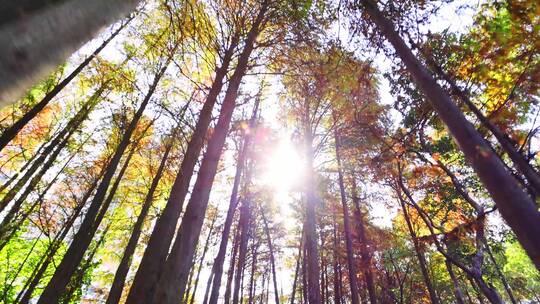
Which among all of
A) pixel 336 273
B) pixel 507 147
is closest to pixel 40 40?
pixel 507 147

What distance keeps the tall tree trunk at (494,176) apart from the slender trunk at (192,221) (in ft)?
11.6

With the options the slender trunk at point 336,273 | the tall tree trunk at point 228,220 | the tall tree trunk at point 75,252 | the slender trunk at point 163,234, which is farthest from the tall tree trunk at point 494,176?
the slender trunk at point 336,273

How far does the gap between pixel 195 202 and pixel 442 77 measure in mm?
6710

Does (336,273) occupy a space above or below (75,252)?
above

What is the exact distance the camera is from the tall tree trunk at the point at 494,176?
2.69 metres

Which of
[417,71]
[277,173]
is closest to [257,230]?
[277,173]

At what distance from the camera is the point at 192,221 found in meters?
4.38

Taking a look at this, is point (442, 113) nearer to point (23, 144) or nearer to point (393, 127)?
point (393, 127)

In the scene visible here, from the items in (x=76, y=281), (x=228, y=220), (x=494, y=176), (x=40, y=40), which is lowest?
(x=40, y=40)

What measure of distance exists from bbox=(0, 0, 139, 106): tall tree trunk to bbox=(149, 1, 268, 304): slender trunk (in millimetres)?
3798

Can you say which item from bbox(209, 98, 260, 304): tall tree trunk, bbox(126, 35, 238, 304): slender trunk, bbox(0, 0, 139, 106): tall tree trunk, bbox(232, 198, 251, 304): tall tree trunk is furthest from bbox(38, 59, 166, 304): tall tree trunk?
bbox(0, 0, 139, 106): tall tree trunk

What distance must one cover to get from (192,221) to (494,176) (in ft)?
12.8

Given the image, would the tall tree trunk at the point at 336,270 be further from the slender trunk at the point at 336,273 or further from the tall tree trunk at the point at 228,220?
the tall tree trunk at the point at 228,220

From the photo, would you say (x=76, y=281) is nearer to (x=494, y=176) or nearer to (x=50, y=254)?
(x=50, y=254)
